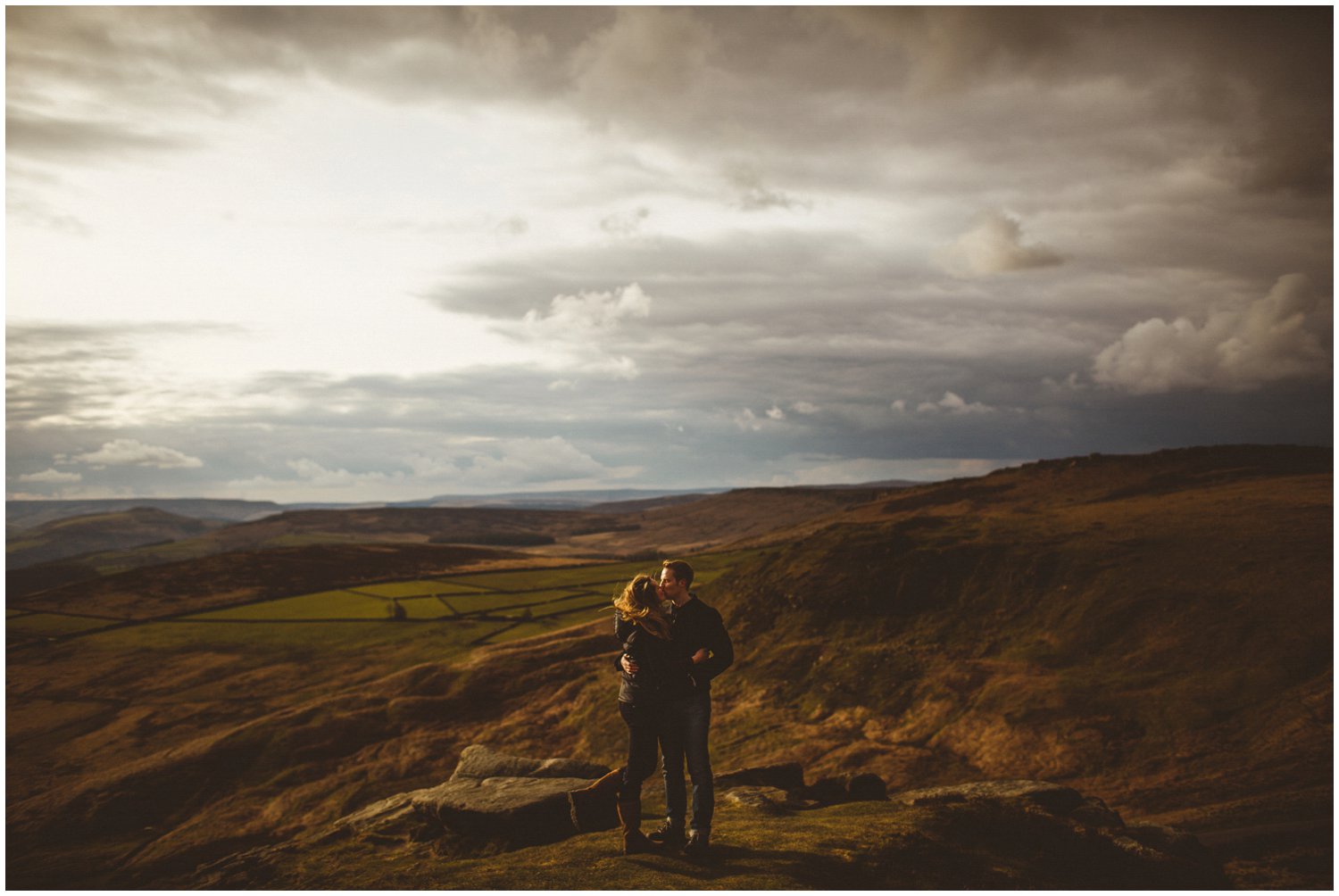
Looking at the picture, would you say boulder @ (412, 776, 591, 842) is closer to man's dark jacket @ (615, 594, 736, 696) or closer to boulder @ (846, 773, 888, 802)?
man's dark jacket @ (615, 594, 736, 696)

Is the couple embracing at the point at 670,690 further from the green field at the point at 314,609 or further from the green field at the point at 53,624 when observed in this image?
the green field at the point at 53,624

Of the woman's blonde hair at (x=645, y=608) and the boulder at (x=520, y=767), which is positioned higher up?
the woman's blonde hair at (x=645, y=608)

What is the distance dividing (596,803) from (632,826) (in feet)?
3.94

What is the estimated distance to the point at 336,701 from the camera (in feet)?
150

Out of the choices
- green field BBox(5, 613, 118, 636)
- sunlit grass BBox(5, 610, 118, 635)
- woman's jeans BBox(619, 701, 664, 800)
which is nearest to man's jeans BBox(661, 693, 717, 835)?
woman's jeans BBox(619, 701, 664, 800)

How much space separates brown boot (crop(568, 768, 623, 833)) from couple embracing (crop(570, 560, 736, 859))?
715 mm

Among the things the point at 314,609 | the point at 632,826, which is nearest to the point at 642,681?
the point at 632,826

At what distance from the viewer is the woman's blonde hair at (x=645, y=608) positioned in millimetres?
11750

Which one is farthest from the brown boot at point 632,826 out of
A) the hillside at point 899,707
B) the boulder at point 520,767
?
the boulder at point 520,767

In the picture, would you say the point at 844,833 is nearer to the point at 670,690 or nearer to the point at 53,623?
the point at 670,690

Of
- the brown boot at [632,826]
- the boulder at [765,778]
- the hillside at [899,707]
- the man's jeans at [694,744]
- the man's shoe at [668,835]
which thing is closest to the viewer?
the man's jeans at [694,744]

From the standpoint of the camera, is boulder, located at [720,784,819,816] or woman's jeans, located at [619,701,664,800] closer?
woman's jeans, located at [619,701,664,800]

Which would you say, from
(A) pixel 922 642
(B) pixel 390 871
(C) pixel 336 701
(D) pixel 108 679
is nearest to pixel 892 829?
(B) pixel 390 871

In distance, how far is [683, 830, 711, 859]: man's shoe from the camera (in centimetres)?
1212
